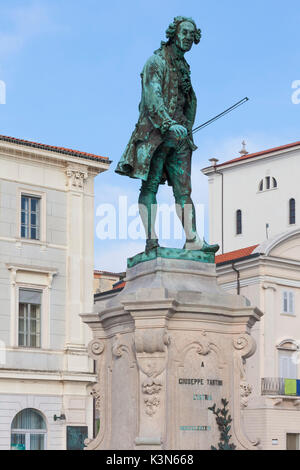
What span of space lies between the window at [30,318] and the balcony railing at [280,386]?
11.6 m

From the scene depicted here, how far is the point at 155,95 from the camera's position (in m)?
11.5

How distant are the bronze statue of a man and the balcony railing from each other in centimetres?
3364

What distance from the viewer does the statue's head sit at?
11.7 meters

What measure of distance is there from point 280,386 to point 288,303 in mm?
4184

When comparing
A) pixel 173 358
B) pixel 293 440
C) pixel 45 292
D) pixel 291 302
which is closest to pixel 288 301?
pixel 291 302

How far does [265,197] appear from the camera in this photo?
59.4m

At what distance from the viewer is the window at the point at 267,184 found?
59.0 metres

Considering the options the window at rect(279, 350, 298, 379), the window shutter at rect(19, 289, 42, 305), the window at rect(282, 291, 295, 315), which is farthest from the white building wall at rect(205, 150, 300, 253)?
the window shutter at rect(19, 289, 42, 305)

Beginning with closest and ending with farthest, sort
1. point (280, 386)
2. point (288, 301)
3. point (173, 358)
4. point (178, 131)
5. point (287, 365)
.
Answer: point (173, 358) < point (178, 131) < point (280, 386) < point (287, 365) < point (288, 301)

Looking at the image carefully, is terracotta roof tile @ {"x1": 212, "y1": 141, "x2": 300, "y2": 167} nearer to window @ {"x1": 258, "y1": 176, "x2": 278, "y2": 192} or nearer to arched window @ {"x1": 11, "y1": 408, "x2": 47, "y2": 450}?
window @ {"x1": 258, "y1": 176, "x2": 278, "y2": 192}

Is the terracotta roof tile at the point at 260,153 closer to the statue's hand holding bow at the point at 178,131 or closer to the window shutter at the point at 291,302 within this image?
the window shutter at the point at 291,302

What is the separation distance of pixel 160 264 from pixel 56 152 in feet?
94.7

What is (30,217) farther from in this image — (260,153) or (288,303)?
(260,153)
